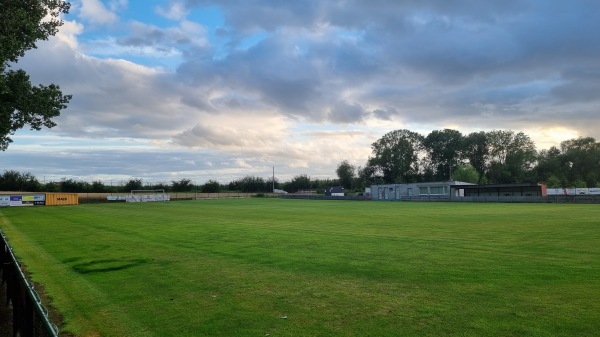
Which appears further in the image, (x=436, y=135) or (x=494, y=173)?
(x=436, y=135)

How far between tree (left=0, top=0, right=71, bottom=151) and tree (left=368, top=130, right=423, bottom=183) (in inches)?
4729

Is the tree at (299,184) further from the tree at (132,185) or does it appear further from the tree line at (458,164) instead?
the tree at (132,185)

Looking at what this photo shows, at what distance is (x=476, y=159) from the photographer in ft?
455

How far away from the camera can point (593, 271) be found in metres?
10.1

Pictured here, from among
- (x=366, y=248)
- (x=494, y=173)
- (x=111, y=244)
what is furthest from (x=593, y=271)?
(x=494, y=173)

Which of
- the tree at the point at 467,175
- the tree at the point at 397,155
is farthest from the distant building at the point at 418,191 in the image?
the tree at the point at 397,155

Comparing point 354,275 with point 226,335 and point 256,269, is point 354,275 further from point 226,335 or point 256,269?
point 226,335

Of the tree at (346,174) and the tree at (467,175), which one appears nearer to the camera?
the tree at (467,175)

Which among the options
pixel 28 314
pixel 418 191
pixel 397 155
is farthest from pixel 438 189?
pixel 28 314

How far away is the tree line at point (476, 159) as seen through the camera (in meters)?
120

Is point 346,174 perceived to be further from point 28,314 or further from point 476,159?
point 28,314

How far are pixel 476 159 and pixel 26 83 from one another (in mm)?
137357

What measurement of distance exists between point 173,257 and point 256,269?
13.1 feet

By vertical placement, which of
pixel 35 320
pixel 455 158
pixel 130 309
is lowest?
pixel 130 309
